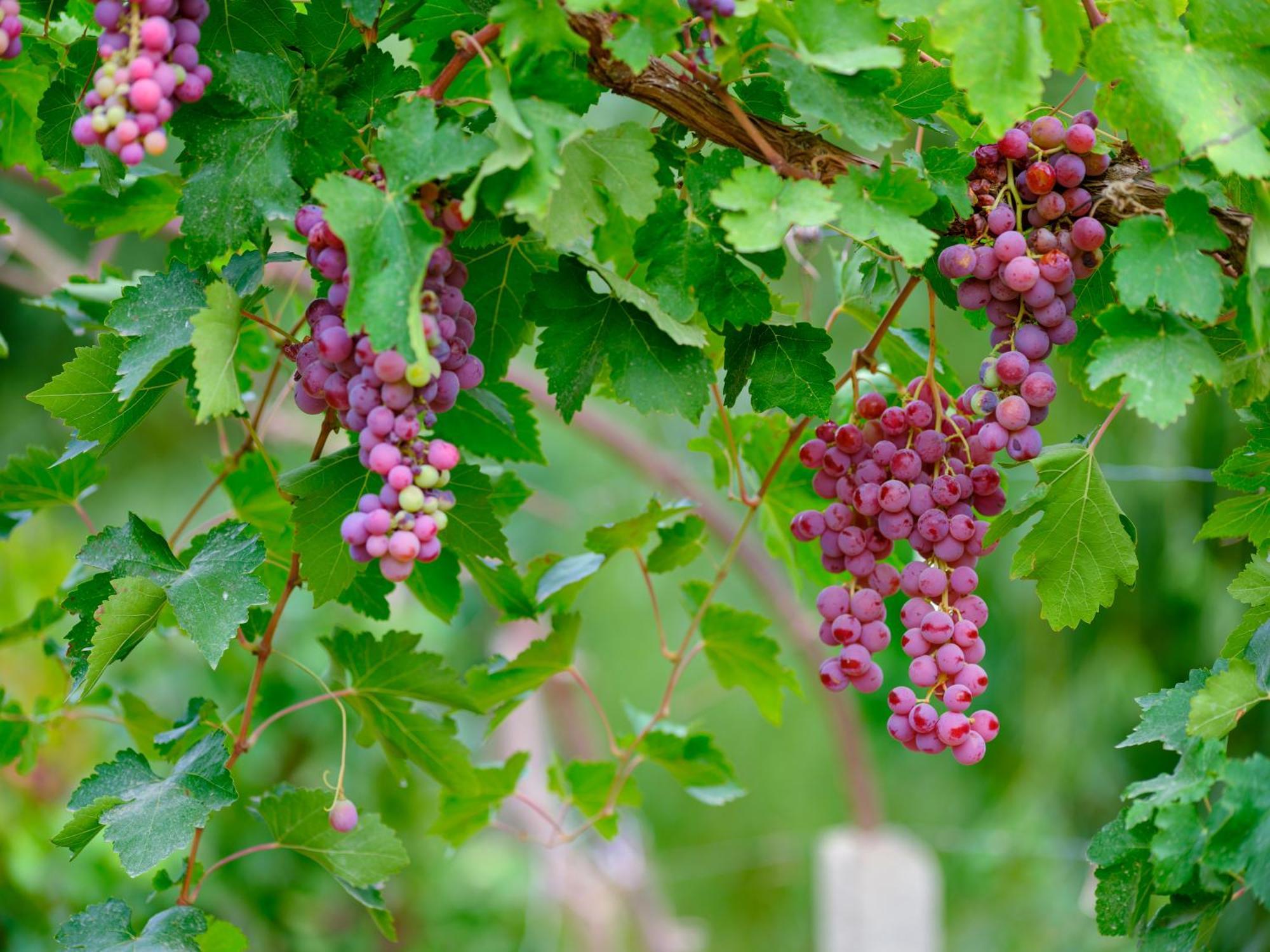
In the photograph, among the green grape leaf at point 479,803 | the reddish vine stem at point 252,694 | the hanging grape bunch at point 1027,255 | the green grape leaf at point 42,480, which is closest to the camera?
the hanging grape bunch at point 1027,255

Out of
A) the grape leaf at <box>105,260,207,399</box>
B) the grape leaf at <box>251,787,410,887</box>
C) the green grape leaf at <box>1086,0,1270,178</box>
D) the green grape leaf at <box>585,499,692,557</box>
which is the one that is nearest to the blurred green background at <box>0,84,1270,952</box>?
the grape leaf at <box>251,787,410,887</box>

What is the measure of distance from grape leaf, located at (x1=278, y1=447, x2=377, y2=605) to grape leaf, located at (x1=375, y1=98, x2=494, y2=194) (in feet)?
0.66

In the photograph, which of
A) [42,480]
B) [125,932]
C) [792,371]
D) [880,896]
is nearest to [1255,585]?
[792,371]

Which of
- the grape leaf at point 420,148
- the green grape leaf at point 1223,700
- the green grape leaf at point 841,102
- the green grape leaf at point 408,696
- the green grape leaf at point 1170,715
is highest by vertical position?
the green grape leaf at point 841,102

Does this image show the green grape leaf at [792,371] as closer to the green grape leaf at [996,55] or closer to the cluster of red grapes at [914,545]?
the cluster of red grapes at [914,545]

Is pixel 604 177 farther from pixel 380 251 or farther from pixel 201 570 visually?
pixel 201 570

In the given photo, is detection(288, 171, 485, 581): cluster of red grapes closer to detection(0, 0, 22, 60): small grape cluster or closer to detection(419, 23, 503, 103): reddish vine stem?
detection(419, 23, 503, 103): reddish vine stem

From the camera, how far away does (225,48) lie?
26.5 inches

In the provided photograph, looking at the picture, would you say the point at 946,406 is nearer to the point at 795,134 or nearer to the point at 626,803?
the point at 795,134

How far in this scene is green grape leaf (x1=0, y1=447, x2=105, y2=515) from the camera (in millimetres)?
936

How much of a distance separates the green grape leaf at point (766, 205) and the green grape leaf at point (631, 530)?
36 centimetres

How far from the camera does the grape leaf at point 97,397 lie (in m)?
0.71

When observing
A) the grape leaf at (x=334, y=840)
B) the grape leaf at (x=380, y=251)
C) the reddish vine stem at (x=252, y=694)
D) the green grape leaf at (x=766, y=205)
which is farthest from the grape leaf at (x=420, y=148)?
the grape leaf at (x=334, y=840)

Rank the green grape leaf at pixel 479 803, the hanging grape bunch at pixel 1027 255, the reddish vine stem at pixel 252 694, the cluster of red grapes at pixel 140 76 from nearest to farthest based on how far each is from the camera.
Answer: the cluster of red grapes at pixel 140 76
the hanging grape bunch at pixel 1027 255
the reddish vine stem at pixel 252 694
the green grape leaf at pixel 479 803
